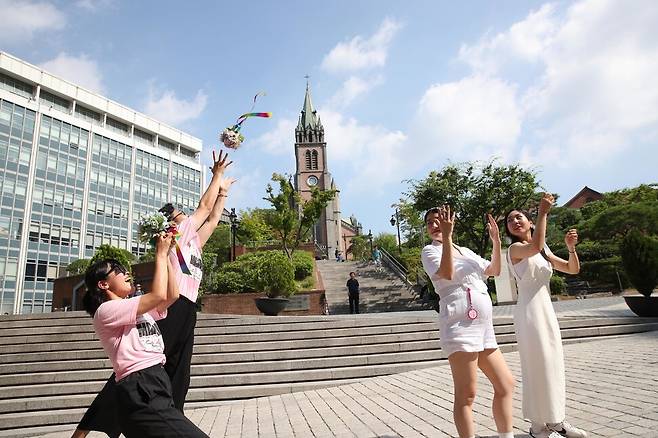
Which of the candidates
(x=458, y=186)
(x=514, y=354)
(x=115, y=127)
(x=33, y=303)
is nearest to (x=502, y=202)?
(x=458, y=186)

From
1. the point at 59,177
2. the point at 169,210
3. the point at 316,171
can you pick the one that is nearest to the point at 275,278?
the point at 169,210

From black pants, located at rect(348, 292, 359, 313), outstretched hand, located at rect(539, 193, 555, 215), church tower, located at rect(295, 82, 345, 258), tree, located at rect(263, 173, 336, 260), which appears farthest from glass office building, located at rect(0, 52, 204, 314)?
outstretched hand, located at rect(539, 193, 555, 215)

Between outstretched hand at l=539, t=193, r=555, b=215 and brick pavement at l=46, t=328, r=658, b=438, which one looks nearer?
outstretched hand at l=539, t=193, r=555, b=215

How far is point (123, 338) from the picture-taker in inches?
90.2

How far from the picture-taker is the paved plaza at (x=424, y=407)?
12.1 feet

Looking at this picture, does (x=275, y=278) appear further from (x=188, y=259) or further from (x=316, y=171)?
(x=316, y=171)

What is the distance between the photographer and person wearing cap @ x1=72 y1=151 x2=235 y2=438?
2.81 metres

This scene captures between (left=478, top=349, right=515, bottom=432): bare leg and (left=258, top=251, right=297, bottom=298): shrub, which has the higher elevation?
(left=258, top=251, right=297, bottom=298): shrub

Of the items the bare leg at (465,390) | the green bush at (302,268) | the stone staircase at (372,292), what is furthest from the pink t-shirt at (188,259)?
the green bush at (302,268)

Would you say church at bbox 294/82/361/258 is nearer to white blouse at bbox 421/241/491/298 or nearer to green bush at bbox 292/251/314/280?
green bush at bbox 292/251/314/280

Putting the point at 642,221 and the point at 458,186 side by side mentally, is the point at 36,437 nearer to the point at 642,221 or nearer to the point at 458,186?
the point at 458,186

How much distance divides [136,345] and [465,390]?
219 cm

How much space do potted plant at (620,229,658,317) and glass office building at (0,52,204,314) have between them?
5477 centimetres

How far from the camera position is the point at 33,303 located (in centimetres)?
4581
